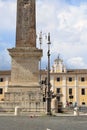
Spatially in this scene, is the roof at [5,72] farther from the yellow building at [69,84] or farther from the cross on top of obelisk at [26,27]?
the cross on top of obelisk at [26,27]

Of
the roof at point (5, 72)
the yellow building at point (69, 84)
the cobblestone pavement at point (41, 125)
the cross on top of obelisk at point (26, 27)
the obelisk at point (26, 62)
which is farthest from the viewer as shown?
the roof at point (5, 72)

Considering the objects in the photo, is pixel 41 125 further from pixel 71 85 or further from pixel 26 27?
pixel 71 85

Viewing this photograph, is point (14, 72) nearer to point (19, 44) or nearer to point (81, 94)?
point (19, 44)

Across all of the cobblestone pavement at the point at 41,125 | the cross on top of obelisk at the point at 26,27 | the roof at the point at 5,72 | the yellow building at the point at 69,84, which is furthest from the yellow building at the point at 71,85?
the cobblestone pavement at the point at 41,125

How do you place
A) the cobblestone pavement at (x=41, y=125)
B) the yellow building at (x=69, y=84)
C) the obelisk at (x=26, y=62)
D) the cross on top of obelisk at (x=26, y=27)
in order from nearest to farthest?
the cobblestone pavement at (x=41, y=125) → the obelisk at (x=26, y=62) → the cross on top of obelisk at (x=26, y=27) → the yellow building at (x=69, y=84)

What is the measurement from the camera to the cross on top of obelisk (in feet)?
133

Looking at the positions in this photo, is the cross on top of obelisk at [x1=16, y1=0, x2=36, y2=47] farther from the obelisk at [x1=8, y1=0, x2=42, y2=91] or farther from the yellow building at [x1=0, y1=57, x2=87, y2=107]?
the yellow building at [x1=0, y1=57, x2=87, y2=107]

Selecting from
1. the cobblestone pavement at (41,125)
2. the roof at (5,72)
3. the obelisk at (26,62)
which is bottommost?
the cobblestone pavement at (41,125)

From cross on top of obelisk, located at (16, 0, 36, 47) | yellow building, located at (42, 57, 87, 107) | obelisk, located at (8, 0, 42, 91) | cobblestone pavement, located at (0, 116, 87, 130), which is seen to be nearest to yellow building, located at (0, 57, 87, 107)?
yellow building, located at (42, 57, 87, 107)

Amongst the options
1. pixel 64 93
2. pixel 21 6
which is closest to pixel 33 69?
pixel 21 6

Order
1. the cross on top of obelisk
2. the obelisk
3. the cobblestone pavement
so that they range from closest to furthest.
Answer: the cobblestone pavement
the obelisk
the cross on top of obelisk

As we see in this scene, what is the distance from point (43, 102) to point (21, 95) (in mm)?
2239

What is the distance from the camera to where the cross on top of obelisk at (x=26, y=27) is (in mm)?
40531

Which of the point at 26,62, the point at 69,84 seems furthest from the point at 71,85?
the point at 26,62
